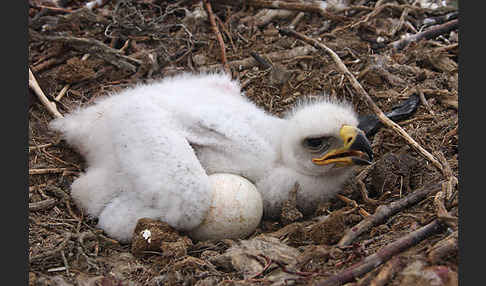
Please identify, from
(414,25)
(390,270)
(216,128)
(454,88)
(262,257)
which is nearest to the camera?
(390,270)

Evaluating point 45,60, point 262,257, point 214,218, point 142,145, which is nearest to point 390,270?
point 262,257

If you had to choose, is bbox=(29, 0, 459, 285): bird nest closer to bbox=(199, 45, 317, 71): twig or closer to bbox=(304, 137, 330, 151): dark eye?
bbox=(199, 45, 317, 71): twig

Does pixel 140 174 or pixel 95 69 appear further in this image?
pixel 95 69

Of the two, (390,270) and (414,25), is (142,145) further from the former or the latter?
(414,25)

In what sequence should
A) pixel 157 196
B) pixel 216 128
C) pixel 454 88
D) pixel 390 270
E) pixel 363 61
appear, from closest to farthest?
pixel 390 270, pixel 157 196, pixel 216 128, pixel 454 88, pixel 363 61

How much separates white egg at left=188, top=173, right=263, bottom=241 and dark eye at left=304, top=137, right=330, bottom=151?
1.45 ft

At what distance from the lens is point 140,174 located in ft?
8.68

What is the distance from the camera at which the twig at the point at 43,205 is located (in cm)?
285

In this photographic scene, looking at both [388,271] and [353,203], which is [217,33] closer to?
[353,203]

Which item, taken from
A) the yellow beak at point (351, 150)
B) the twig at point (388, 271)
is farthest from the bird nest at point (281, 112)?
the yellow beak at point (351, 150)

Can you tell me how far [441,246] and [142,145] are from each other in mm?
1608

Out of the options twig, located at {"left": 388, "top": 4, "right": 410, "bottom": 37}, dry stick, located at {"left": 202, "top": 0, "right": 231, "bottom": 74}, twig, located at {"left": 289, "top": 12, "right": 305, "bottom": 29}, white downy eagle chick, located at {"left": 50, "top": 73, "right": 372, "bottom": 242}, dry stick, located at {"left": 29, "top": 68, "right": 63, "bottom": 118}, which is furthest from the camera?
twig, located at {"left": 289, "top": 12, "right": 305, "bottom": 29}

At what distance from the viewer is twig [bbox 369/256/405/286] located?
1739mm

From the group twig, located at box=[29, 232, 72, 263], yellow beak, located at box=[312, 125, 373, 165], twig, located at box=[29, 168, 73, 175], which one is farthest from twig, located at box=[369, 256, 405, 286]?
twig, located at box=[29, 168, 73, 175]
